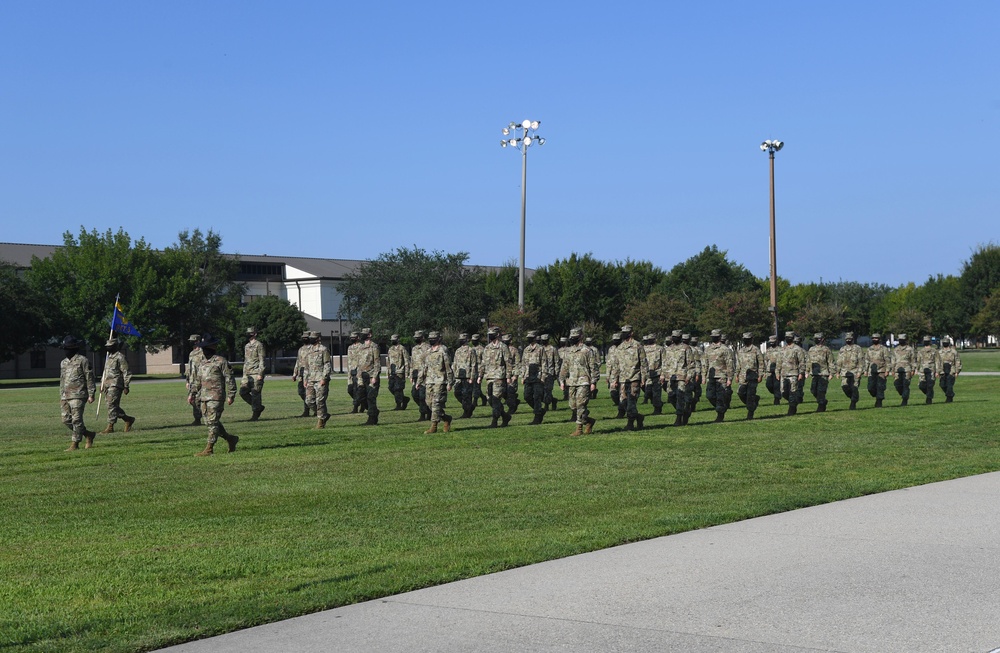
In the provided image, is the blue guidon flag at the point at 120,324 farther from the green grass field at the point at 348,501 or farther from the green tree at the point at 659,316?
the green tree at the point at 659,316

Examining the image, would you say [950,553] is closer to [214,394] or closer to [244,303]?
[214,394]

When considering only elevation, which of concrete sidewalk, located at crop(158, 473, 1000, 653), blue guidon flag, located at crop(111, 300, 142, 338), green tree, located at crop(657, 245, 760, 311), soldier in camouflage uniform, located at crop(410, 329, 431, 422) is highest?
green tree, located at crop(657, 245, 760, 311)

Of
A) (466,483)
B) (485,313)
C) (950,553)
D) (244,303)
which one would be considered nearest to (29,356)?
(244,303)

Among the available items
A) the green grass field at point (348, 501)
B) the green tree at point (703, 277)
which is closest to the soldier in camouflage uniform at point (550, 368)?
the green grass field at point (348, 501)

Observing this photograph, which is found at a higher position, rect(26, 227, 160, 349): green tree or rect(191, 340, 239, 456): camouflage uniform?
rect(26, 227, 160, 349): green tree

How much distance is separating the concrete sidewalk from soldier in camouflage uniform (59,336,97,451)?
12.4 metres

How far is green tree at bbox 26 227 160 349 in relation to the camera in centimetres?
7825

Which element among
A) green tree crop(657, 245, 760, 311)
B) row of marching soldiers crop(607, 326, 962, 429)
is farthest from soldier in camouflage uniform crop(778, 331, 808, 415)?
green tree crop(657, 245, 760, 311)

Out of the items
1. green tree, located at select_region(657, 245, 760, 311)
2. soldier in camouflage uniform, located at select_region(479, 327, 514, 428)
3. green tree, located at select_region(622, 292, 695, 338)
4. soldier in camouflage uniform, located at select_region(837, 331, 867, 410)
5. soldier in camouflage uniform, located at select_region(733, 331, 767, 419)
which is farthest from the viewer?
green tree, located at select_region(657, 245, 760, 311)

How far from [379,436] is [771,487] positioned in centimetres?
956

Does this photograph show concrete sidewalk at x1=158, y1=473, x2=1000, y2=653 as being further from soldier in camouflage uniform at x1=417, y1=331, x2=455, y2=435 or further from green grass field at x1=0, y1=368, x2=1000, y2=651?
soldier in camouflage uniform at x1=417, y1=331, x2=455, y2=435

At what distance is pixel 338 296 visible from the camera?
4235 inches

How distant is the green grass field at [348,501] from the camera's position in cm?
747

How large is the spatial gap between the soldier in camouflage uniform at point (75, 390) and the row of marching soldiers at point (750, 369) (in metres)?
8.91
